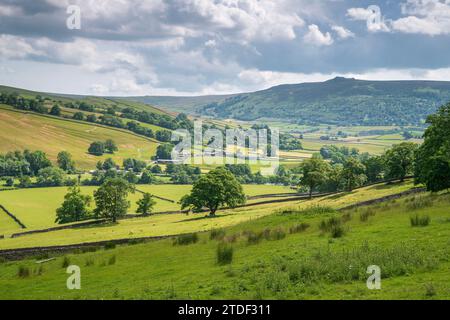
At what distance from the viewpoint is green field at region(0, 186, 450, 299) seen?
1702 cm

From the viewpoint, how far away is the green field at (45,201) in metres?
108

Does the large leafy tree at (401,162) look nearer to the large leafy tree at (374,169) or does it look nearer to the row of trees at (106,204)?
the large leafy tree at (374,169)

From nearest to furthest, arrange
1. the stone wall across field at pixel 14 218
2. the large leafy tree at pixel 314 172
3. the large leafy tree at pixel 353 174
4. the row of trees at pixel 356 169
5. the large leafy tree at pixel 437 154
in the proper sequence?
the large leafy tree at pixel 437 154 < the row of trees at pixel 356 169 < the large leafy tree at pixel 314 172 < the large leafy tree at pixel 353 174 < the stone wall across field at pixel 14 218

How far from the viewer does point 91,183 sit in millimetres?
172125

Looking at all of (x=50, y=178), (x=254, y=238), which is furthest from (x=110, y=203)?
(x=50, y=178)

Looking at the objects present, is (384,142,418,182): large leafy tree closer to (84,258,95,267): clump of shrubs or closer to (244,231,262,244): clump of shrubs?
(244,231,262,244): clump of shrubs

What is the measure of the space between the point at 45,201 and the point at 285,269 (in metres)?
128

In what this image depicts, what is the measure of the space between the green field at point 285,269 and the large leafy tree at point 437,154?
11711mm

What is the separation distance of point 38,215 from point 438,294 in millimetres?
113119

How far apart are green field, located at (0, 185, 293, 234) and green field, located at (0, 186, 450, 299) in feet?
236

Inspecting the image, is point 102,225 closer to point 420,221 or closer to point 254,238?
point 254,238

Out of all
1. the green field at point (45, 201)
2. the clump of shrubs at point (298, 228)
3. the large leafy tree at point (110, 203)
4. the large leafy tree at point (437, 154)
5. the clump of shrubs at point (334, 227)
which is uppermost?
the large leafy tree at point (437, 154)

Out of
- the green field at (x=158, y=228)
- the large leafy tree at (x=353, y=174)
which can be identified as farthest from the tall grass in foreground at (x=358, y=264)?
the large leafy tree at (x=353, y=174)

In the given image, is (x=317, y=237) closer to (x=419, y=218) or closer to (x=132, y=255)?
(x=419, y=218)
